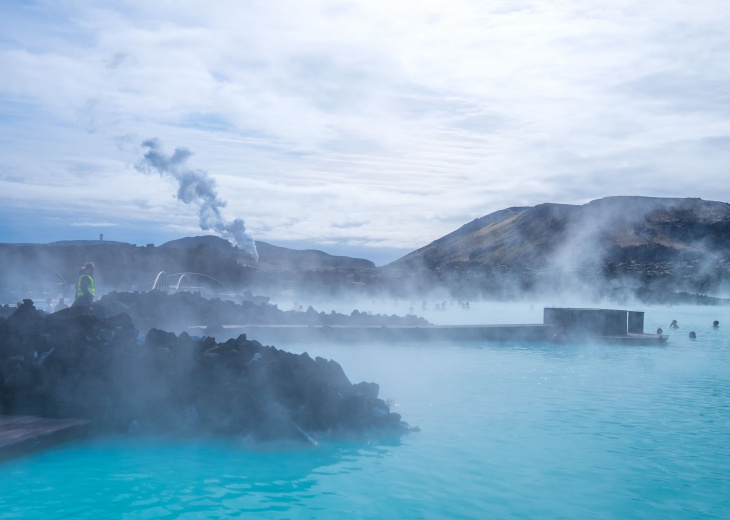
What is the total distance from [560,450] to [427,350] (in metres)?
7.94

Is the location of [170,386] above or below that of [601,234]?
below

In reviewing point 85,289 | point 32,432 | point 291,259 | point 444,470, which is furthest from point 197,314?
point 291,259

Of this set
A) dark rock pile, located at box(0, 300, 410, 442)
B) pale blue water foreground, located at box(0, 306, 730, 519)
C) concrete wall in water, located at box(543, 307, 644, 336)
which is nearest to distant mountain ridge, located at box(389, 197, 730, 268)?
concrete wall in water, located at box(543, 307, 644, 336)

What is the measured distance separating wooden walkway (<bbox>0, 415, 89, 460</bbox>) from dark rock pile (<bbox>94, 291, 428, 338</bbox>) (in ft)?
21.7

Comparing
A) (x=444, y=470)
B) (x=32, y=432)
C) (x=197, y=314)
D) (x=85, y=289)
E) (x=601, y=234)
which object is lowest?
(x=444, y=470)

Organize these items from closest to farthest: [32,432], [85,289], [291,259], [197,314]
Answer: [32,432]
[85,289]
[197,314]
[291,259]

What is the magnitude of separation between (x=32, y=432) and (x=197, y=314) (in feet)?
32.0

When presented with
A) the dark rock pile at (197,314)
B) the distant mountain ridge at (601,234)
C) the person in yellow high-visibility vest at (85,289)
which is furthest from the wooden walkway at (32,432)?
the distant mountain ridge at (601,234)

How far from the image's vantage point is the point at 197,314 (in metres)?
16.1

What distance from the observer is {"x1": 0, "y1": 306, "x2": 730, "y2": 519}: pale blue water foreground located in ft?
18.6

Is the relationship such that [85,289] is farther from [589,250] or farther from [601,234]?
[601,234]

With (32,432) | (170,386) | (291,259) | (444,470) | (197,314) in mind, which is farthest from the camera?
(291,259)

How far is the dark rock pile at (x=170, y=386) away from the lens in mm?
7203

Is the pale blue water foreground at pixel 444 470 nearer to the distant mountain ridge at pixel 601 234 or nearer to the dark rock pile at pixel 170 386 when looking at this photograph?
the dark rock pile at pixel 170 386
